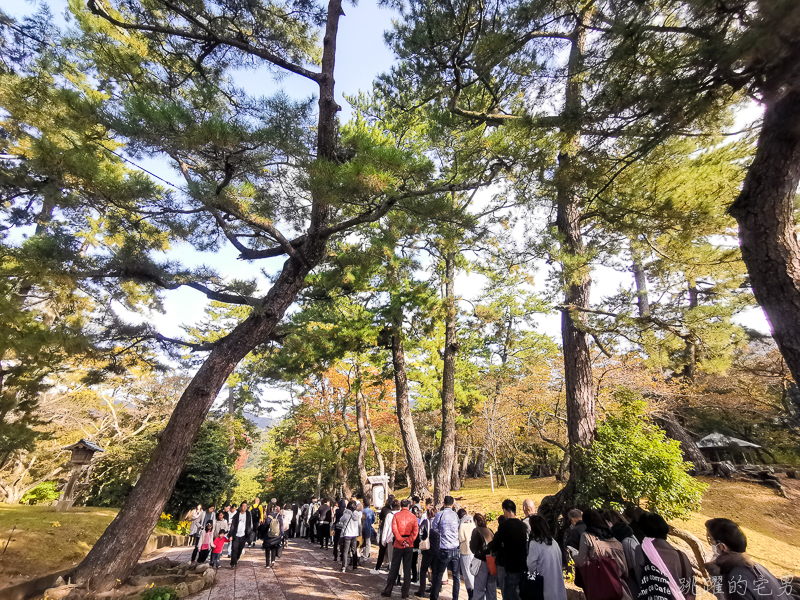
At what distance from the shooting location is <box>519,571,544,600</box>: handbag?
3186 mm

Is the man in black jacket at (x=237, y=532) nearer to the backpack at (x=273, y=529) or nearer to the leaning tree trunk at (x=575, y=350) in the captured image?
the backpack at (x=273, y=529)

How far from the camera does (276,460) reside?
23.3 metres

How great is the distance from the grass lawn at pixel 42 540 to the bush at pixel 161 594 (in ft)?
8.01

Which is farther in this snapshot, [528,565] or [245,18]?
[245,18]

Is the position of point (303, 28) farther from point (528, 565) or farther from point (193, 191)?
point (528, 565)

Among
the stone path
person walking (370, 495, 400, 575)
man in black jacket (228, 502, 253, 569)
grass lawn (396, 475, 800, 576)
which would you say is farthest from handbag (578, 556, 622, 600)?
man in black jacket (228, 502, 253, 569)

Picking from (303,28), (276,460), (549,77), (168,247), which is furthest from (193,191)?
(276,460)

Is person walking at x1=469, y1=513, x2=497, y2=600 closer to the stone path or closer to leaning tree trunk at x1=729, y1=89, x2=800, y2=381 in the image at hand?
the stone path

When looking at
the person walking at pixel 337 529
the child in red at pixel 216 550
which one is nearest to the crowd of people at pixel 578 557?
the person walking at pixel 337 529

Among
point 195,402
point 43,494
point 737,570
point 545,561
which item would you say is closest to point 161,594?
point 195,402

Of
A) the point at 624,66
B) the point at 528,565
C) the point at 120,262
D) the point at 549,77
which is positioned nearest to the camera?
the point at 528,565

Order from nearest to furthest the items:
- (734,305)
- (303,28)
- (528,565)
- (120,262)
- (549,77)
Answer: (528,565) → (549,77) → (120,262) → (734,305) → (303,28)

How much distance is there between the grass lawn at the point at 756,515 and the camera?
25.8 ft

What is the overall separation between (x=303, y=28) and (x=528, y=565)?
30.9 feet
